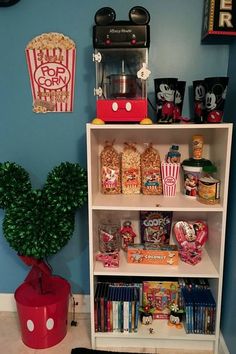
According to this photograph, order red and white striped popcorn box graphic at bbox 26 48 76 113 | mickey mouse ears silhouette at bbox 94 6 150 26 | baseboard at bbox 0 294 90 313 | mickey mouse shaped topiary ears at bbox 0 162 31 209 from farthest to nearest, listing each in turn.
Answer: baseboard at bbox 0 294 90 313 → red and white striped popcorn box graphic at bbox 26 48 76 113 → mickey mouse shaped topiary ears at bbox 0 162 31 209 → mickey mouse ears silhouette at bbox 94 6 150 26

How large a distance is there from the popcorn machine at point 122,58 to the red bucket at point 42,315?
89 cm

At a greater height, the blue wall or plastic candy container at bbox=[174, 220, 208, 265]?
the blue wall

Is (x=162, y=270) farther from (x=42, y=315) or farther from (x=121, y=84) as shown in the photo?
(x=121, y=84)

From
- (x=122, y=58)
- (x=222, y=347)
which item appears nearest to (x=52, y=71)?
(x=122, y=58)

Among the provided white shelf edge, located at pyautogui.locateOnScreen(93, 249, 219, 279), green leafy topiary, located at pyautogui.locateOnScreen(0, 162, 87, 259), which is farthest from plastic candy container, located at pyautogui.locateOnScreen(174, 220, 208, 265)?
green leafy topiary, located at pyautogui.locateOnScreen(0, 162, 87, 259)


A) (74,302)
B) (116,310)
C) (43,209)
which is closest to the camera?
(43,209)

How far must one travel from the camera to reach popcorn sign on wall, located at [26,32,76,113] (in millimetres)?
1561

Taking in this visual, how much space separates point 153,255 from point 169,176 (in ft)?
1.26

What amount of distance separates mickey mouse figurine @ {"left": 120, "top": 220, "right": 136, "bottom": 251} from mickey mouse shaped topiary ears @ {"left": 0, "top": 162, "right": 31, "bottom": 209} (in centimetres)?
52

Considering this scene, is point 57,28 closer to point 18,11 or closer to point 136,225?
point 18,11

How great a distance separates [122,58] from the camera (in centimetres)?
151

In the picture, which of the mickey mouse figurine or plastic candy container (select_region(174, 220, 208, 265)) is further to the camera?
the mickey mouse figurine

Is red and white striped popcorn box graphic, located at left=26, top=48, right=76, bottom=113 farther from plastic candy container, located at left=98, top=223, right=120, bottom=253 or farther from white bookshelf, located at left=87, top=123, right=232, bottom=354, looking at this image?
plastic candy container, located at left=98, top=223, right=120, bottom=253

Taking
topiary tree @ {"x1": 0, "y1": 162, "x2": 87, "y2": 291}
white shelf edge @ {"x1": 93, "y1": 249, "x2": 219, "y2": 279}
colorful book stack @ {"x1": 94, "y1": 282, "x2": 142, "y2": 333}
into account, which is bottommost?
colorful book stack @ {"x1": 94, "y1": 282, "x2": 142, "y2": 333}
